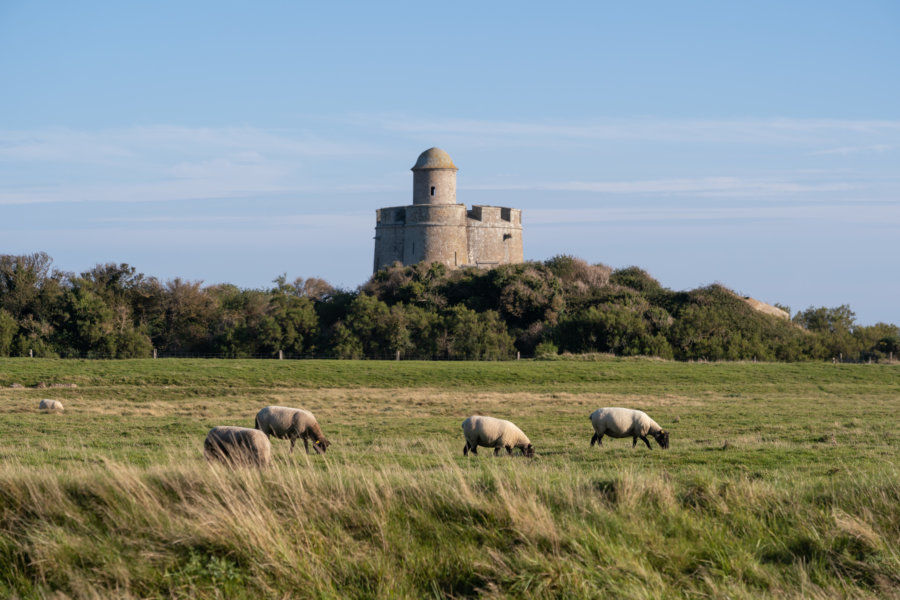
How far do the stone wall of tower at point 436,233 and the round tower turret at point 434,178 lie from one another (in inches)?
42.8

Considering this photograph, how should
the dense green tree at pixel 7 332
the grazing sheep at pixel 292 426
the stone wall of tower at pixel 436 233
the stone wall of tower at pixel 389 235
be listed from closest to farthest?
the grazing sheep at pixel 292 426 < the dense green tree at pixel 7 332 < the stone wall of tower at pixel 436 233 < the stone wall of tower at pixel 389 235

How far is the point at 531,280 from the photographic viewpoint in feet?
226

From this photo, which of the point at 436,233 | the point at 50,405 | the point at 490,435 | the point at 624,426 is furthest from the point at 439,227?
the point at 490,435

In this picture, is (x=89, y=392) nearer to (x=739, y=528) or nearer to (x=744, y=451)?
(x=744, y=451)

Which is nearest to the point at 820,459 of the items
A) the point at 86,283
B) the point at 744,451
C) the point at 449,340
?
the point at 744,451

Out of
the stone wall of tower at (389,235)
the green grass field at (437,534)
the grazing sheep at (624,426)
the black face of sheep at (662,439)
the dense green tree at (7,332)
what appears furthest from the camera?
the stone wall of tower at (389,235)

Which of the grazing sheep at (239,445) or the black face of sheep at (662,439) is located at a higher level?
the grazing sheep at (239,445)

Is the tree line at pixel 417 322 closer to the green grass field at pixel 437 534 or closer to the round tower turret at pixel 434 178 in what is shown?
the round tower turret at pixel 434 178

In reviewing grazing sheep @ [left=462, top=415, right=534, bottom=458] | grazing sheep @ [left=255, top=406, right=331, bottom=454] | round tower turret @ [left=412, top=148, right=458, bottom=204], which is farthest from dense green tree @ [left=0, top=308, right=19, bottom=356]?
grazing sheep @ [left=462, top=415, right=534, bottom=458]

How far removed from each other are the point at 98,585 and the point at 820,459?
1262cm

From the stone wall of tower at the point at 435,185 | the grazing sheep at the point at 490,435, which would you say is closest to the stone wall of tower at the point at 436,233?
the stone wall of tower at the point at 435,185

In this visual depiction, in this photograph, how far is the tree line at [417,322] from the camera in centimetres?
6222

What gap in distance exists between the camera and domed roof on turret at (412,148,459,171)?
83875 millimetres

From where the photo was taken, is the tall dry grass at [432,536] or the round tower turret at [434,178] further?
the round tower turret at [434,178]
